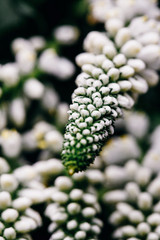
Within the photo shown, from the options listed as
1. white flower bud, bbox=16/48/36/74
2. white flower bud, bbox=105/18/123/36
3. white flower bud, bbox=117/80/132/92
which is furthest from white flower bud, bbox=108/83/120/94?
white flower bud, bbox=16/48/36/74

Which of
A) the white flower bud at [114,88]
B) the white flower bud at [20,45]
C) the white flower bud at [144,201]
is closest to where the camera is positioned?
the white flower bud at [114,88]

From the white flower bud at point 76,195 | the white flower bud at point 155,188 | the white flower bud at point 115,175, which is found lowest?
the white flower bud at point 155,188

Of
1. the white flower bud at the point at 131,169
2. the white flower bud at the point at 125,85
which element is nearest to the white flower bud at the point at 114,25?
the white flower bud at the point at 125,85

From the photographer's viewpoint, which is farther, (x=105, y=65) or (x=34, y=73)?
(x=34, y=73)

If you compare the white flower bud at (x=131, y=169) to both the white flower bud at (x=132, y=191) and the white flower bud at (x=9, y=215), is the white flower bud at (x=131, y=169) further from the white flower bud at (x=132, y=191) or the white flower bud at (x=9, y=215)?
the white flower bud at (x=9, y=215)

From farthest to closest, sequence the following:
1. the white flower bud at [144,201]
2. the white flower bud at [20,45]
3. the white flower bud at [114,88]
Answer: the white flower bud at [20,45], the white flower bud at [144,201], the white flower bud at [114,88]

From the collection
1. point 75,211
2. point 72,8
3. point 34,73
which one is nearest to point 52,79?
point 34,73

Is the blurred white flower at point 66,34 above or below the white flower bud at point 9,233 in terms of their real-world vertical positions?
above

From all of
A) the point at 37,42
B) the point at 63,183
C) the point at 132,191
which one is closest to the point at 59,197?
the point at 63,183

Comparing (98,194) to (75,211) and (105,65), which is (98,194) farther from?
(105,65)

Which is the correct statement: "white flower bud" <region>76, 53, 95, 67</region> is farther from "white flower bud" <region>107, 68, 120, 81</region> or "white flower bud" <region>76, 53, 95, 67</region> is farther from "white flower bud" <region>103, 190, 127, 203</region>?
"white flower bud" <region>103, 190, 127, 203</region>

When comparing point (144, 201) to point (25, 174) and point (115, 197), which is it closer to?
point (115, 197)
